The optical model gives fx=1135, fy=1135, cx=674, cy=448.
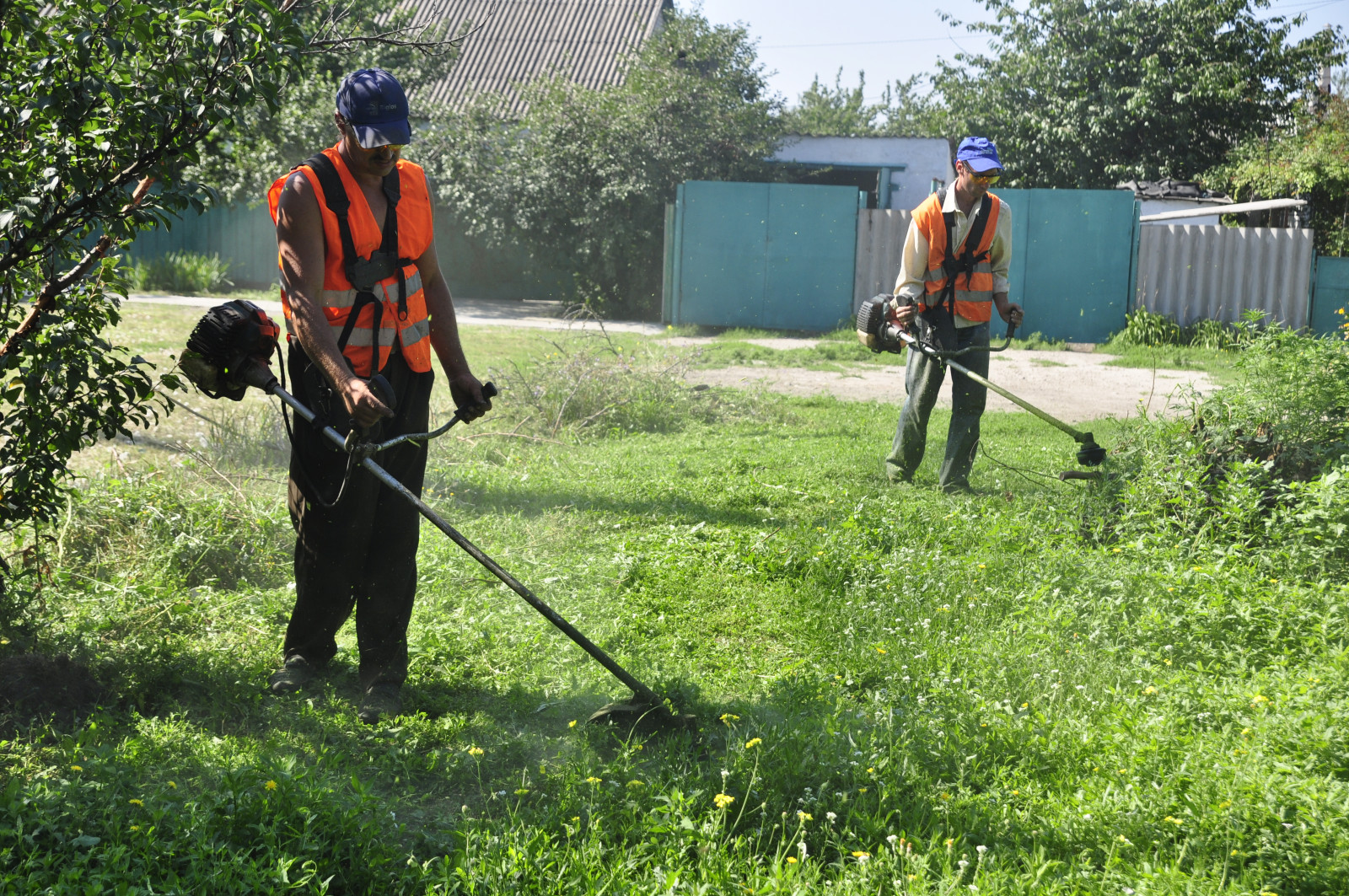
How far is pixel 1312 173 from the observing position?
622 inches

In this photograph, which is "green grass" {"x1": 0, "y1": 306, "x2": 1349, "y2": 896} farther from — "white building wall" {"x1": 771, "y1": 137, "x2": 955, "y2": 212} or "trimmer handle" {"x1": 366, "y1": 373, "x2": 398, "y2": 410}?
"white building wall" {"x1": 771, "y1": 137, "x2": 955, "y2": 212}

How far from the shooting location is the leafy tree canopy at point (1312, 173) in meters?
15.9

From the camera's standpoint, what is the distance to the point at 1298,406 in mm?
5008

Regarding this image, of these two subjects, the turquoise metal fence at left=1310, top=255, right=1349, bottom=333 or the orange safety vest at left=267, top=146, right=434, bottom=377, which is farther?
the turquoise metal fence at left=1310, top=255, right=1349, bottom=333

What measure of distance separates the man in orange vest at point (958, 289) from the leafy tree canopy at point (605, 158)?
12.1 m

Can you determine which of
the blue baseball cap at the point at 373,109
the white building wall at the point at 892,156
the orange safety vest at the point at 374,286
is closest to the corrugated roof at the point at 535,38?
the white building wall at the point at 892,156

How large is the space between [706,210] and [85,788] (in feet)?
47.0

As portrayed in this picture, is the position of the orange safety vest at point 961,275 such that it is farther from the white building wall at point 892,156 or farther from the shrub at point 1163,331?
the white building wall at point 892,156

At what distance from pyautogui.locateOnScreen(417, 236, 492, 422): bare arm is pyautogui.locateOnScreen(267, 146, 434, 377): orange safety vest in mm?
91

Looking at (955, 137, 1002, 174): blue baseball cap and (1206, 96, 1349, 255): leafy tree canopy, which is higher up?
(1206, 96, 1349, 255): leafy tree canopy

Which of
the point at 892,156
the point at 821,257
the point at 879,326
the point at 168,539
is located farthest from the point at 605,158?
the point at 168,539

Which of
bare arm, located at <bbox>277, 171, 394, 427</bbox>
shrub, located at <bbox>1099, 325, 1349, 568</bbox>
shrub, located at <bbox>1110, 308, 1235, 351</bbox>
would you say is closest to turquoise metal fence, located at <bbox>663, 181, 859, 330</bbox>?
shrub, located at <bbox>1110, 308, 1235, 351</bbox>

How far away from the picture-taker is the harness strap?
11.1ft

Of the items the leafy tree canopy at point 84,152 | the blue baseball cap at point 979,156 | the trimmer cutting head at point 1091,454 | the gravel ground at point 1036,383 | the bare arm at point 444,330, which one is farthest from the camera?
the gravel ground at point 1036,383
